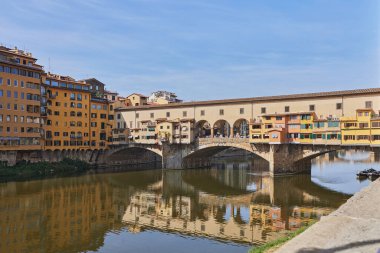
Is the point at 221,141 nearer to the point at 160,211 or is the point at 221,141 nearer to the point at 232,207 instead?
the point at 232,207

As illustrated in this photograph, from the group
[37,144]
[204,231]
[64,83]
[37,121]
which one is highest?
[64,83]

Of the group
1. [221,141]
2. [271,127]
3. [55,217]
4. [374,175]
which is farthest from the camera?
[221,141]

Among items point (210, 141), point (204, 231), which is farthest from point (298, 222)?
point (210, 141)

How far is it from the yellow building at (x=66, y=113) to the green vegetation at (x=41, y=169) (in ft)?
11.7

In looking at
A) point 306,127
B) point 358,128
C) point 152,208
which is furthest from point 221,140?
point 152,208

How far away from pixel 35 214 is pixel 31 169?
27.9m

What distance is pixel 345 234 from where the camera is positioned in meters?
13.5

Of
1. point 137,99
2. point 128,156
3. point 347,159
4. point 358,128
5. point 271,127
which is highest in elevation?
point 137,99

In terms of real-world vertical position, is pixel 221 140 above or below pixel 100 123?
below

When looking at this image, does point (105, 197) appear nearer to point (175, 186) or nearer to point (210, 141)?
point (175, 186)

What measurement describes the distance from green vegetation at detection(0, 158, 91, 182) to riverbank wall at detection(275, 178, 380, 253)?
44295mm

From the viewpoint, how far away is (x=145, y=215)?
1173 inches

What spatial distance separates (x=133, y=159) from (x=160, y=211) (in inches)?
1846

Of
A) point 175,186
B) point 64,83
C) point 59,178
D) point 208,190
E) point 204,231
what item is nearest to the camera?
point 204,231
